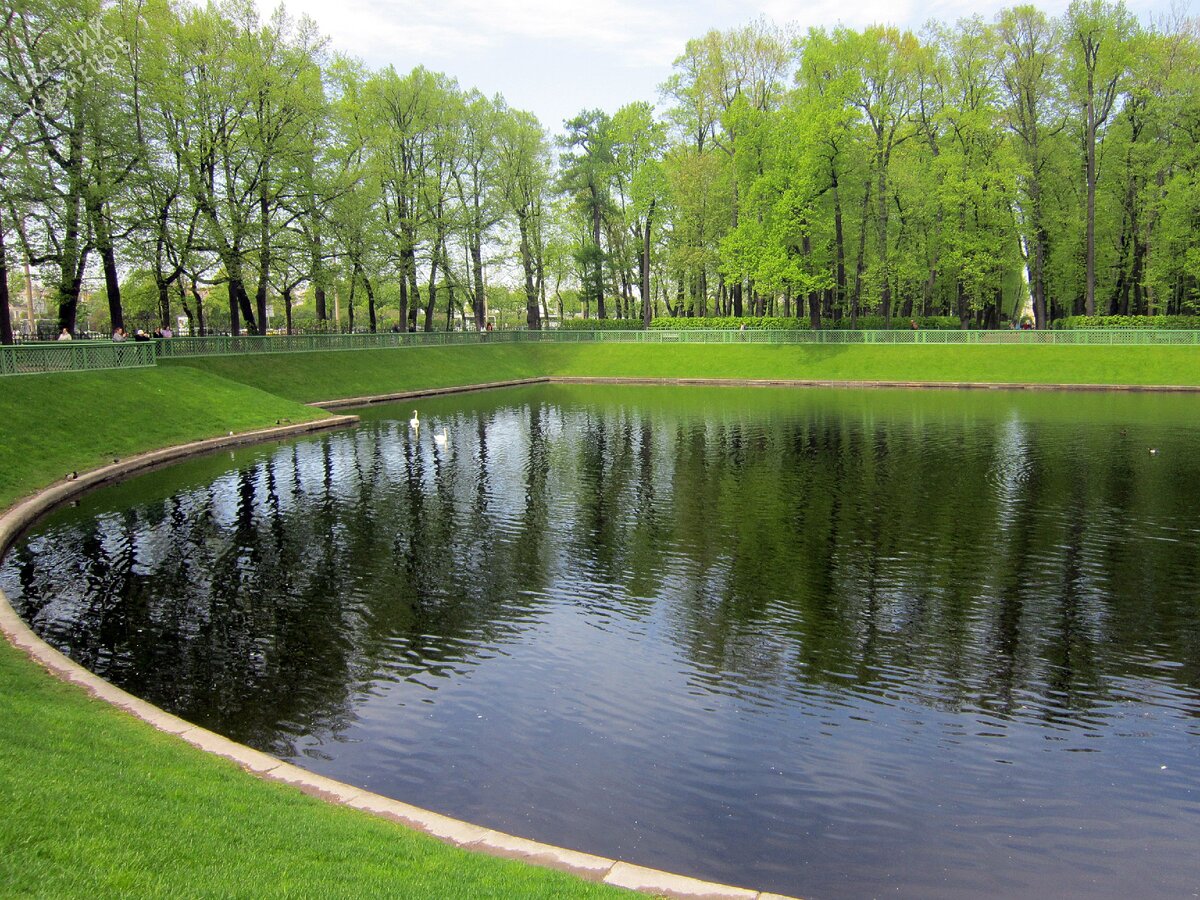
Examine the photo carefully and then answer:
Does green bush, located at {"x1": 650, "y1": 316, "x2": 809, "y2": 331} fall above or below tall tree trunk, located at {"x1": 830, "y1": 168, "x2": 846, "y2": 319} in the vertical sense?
below

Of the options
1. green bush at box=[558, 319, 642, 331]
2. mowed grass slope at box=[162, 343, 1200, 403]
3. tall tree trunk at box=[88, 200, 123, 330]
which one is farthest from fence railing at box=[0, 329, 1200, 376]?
green bush at box=[558, 319, 642, 331]

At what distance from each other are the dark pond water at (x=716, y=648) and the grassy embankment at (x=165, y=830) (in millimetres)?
1404

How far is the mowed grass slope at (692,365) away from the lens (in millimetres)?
49156

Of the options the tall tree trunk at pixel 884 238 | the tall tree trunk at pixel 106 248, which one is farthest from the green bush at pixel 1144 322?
the tall tree trunk at pixel 106 248

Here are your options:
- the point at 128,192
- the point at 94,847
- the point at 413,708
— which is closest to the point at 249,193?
the point at 128,192

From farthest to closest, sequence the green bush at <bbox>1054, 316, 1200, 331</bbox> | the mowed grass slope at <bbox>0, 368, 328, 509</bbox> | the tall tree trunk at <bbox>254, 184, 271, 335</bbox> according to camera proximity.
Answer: the green bush at <bbox>1054, 316, 1200, 331</bbox> < the tall tree trunk at <bbox>254, 184, 271, 335</bbox> < the mowed grass slope at <bbox>0, 368, 328, 509</bbox>

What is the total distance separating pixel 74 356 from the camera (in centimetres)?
3388

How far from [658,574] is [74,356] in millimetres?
29159

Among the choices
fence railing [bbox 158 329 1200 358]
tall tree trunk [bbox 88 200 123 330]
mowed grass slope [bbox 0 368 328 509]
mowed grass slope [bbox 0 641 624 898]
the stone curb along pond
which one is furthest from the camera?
fence railing [bbox 158 329 1200 358]

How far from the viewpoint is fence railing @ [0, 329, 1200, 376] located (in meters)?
33.3

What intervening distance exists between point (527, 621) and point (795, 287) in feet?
186

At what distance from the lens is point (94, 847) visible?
19.8 ft

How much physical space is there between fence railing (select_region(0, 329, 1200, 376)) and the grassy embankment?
26670 millimetres

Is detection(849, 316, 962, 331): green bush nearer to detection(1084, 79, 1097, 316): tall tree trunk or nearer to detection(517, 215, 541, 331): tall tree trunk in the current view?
detection(1084, 79, 1097, 316): tall tree trunk
